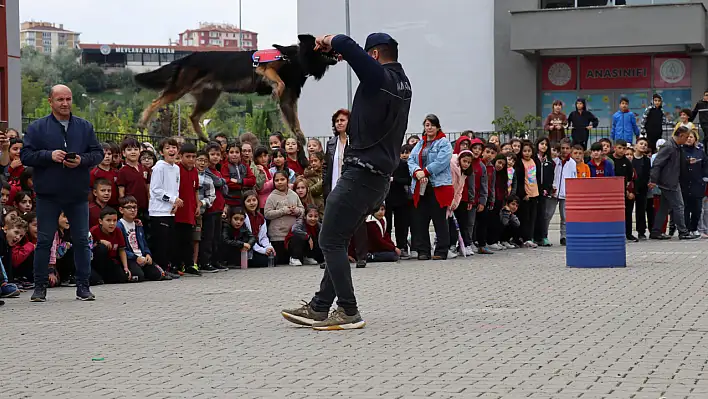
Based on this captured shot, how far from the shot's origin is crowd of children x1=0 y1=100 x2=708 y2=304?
47.0 ft

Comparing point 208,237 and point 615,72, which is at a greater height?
point 615,72

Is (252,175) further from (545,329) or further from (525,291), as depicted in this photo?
(545,329)

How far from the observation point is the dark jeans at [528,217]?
20375 mm

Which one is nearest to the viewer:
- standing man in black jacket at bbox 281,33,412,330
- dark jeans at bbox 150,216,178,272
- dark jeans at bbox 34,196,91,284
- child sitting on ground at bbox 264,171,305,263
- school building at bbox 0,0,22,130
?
standing man in black jacket at bbox 281,33,412,330

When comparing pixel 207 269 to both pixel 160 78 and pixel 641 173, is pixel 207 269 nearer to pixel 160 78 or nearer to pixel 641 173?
pixel 160 78

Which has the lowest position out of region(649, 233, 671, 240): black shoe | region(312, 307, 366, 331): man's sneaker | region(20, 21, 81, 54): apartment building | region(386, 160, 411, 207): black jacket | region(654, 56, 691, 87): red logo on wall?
region(312, 307, 366, 331): man's sneaker

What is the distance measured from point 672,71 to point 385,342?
3434 cm

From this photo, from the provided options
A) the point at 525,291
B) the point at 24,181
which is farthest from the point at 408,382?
the point at 24,181

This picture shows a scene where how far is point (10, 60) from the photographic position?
30609 mm

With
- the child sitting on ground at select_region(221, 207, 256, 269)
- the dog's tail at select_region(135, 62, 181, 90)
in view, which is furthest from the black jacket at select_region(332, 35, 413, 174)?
the dog's tail at select_region(135, 62, 181, 90)

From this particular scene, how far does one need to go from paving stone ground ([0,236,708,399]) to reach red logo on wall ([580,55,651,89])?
28.2 m

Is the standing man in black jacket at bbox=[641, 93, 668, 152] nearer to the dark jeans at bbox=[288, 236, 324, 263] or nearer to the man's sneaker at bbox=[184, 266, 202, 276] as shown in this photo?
the dark jeans at bbox=[288, 236, 324, 263]

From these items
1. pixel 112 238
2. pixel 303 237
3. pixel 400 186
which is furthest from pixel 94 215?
pixel 400 186

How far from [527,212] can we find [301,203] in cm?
457
